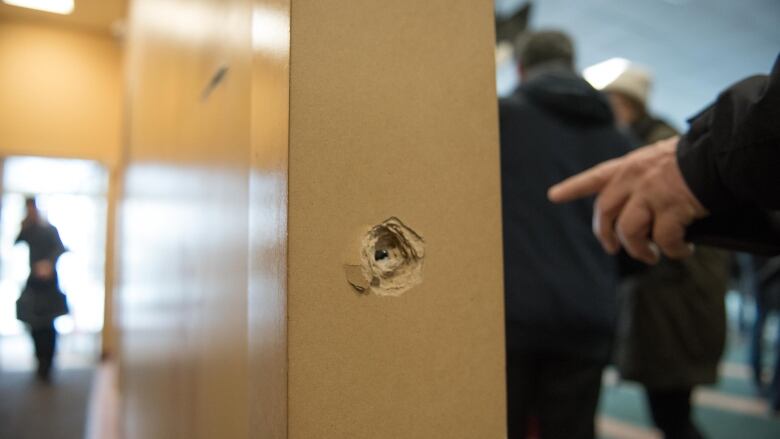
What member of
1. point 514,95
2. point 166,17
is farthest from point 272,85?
point 166,17

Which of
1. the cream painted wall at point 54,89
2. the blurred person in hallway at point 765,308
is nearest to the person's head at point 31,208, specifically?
the cream painted wall at point 54,89

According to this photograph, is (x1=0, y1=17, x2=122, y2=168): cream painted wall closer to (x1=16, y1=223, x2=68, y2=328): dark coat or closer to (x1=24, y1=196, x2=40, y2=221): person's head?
(x1=24, y1=196, x2=40, y2=221): person's head

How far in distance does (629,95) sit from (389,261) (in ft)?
5.48

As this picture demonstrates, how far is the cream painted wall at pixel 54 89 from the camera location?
4.42ft

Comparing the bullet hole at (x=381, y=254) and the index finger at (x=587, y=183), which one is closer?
the bullet hole at (x=381, y=254)

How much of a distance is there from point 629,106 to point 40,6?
6.47 ft

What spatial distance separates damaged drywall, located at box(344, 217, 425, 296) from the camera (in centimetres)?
53

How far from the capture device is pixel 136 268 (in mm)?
2303

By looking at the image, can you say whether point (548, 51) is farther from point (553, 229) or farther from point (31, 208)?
point (31, 208)

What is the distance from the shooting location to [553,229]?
1.32 meters

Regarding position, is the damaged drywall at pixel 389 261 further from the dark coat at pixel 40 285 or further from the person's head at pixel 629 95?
the person's head at pixel 629 95

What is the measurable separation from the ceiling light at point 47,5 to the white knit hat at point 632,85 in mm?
1904

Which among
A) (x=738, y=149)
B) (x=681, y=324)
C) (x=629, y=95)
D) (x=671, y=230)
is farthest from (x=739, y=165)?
(x=629, y=95)

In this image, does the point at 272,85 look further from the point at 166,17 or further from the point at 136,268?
the point at 136,268
